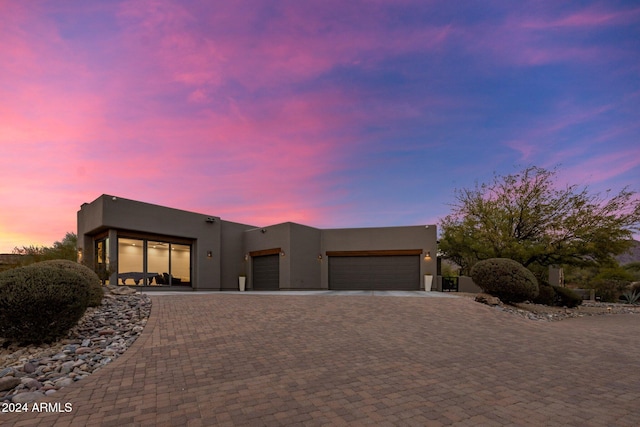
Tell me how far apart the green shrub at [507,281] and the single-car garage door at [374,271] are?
593 cm

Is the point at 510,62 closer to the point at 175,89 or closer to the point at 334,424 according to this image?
the point at 175,89

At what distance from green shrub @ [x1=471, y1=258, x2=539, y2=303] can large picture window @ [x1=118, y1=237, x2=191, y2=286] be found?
536 inches

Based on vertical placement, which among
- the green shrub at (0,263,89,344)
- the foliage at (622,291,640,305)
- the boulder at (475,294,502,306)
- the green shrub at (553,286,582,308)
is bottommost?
the foliage at (622,291,640,305)

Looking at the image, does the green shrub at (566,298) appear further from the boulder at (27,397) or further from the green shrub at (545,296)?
the boulder at (27,397)

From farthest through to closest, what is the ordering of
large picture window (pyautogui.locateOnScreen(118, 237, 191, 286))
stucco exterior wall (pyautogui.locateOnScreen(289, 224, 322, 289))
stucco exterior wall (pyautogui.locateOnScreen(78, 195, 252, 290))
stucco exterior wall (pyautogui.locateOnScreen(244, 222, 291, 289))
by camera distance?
stucco exterior wall (pyautogui.locateOnScreen(289, 224, 322, 289)) < stucco exterior wall (pyautogui.locateOnScreen(244, 222, 291, 289)) < large picture window (pyautogui.locateOnScreen(118, 237, 191, 286)) < stucco exterior wall (pyautogui.locateOnScreen(78, 195, 252, 290))

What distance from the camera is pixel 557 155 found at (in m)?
15.4

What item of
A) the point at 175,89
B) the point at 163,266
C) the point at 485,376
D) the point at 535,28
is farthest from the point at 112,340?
the point at 535,28

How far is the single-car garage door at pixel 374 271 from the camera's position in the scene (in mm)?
18009

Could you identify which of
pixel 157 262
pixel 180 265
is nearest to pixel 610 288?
pixel 180 265

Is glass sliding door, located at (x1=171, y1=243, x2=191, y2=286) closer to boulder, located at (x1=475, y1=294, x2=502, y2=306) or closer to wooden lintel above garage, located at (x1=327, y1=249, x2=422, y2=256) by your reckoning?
wooden lintel above garage, located at (x1=327, y1=249, x2=422, y2=256)

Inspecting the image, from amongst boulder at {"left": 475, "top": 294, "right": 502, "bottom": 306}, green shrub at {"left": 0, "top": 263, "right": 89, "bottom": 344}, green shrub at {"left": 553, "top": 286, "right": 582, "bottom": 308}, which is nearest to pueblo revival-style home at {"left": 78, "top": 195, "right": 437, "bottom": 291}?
green shrub at {"left": 553, "top": 286, "right": 582, "bottom": 308}

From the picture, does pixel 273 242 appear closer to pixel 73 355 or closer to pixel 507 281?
pixel 507 281

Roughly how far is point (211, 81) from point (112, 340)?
8.36 metres

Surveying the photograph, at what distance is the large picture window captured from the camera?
14.7 meters
